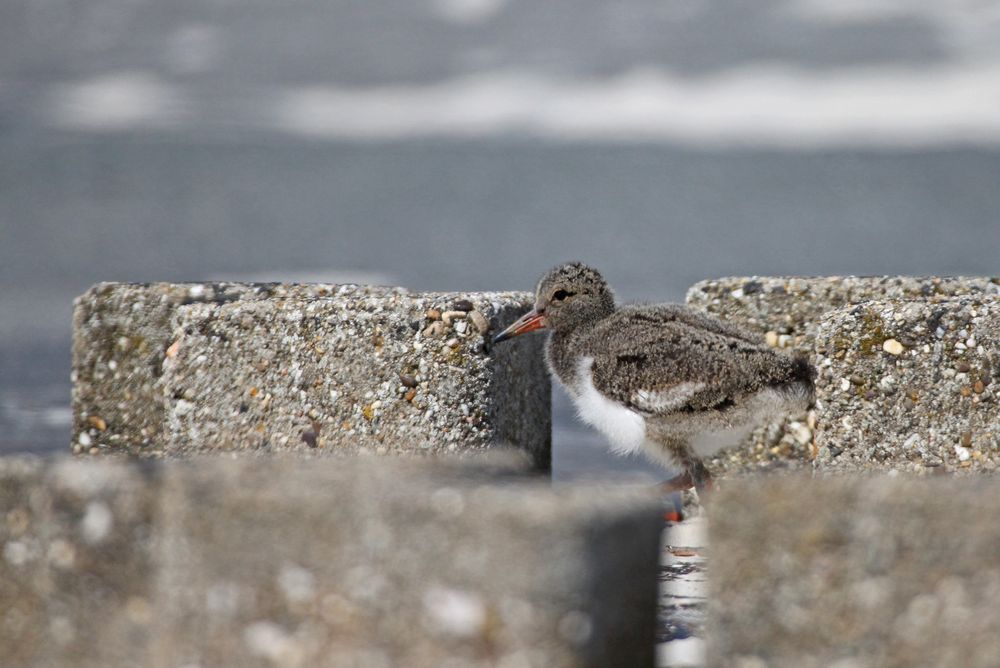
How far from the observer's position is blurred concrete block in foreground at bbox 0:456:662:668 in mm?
2578

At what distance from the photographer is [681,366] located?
541 centimetres

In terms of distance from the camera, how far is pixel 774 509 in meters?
2.71

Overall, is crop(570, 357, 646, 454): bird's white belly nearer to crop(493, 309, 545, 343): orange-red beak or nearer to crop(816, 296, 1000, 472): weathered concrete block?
crop(493, 309, 545, 343): orange-red beak

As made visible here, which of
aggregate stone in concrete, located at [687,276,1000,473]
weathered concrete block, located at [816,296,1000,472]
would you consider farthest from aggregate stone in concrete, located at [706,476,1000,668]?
aggregate stone in concrete, located at [687,276,1000,473]

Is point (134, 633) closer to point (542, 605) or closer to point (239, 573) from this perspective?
point (239, 573)

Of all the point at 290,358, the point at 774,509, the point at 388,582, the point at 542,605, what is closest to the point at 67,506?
the point at 388,582

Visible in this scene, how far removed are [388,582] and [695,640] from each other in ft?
4.40

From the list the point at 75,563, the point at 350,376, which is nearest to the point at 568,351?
the point at 350,376

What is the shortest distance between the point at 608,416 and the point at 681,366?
0.49 meters

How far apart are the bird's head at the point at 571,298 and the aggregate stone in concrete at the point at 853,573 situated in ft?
10.1

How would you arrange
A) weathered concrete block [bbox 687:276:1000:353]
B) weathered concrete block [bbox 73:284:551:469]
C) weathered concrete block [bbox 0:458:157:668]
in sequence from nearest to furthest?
weathered concrete block [bbox 0:458:157:668] < weathered concrete block [bbox 73:284:551:469] < weathered concrete block [bbox 687:276:1000:353]

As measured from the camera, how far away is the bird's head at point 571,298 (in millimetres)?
5848

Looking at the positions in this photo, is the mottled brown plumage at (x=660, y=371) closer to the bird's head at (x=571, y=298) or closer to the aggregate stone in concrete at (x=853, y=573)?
the bird's head at (x=571, y=298)

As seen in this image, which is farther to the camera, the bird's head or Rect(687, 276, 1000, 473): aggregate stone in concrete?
→ Rect(687, 276, 1000, 473): aggregate stone in concrete
